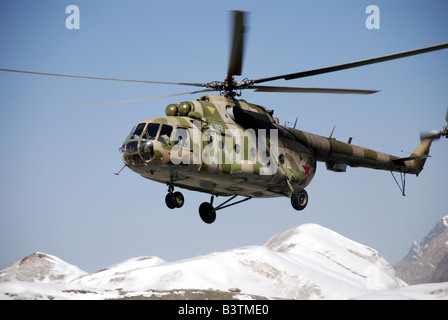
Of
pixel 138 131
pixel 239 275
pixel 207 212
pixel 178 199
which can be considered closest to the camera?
pixel 138 131

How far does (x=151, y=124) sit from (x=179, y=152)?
147 cm

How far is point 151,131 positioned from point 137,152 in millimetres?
910

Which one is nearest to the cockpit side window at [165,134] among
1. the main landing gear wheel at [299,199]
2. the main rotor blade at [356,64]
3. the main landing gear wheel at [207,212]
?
the main rotor blade at [356,64]

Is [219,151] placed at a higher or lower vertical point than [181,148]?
lower

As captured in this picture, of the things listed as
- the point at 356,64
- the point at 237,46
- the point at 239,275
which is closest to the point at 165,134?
the point at 237,46

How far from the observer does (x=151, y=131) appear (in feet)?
64.4

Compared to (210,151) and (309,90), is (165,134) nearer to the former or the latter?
(210,151)

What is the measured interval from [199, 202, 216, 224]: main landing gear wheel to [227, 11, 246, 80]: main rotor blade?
18.9 feet

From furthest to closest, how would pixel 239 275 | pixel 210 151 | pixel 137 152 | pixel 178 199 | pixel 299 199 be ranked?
pixel 239 275
pixel 299 199
pixel 178 199
pixel 210 151
pixel 137 152

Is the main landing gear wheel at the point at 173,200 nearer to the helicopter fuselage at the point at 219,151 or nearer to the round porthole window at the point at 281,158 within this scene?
the helicopter fuselage at the point at 219,151

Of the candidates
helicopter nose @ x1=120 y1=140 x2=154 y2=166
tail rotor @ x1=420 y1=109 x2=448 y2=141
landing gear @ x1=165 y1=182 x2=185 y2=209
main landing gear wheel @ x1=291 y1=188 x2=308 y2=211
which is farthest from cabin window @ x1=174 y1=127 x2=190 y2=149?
tail rotor @ x1=420 y1=109 x2=448 y2=141

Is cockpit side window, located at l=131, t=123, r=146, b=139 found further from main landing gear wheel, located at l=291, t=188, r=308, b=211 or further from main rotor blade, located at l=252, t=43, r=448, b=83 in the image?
main landing gear wheel, located at l=291, t=188, r=308, b=211

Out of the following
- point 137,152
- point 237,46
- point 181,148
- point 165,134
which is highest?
point 237,46

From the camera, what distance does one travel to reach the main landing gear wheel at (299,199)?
75.1 ft
